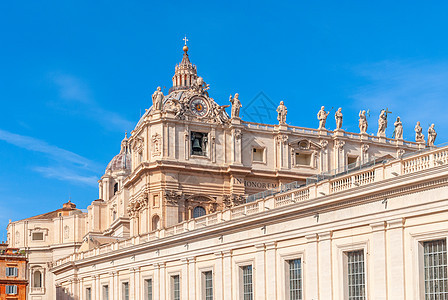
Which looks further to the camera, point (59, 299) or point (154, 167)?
point (59, 299)

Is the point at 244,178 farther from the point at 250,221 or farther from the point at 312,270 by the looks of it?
the point at 312,270

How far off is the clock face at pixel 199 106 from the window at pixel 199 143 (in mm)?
1963

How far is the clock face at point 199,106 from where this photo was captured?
74.5 m

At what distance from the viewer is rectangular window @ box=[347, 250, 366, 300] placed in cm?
3509

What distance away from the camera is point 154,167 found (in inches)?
2820

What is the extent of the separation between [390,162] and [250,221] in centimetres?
1182

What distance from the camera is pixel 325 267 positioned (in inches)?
1462

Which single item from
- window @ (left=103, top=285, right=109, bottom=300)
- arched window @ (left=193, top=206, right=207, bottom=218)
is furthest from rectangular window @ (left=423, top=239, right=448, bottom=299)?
arched window @ (left=193, top=206, right=207, bottom=218)

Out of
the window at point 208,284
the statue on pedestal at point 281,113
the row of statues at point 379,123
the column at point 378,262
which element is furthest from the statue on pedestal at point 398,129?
the column at point 378,262

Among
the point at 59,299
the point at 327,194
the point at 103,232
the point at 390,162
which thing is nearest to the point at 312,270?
the point at 327,194

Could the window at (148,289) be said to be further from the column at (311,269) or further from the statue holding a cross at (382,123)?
the statue holding a cross at (382,123)

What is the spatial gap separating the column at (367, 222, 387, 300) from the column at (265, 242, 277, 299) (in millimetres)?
7815

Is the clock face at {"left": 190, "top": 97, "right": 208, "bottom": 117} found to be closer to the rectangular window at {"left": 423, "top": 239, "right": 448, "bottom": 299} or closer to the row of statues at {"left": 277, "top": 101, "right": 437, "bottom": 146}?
the row of statues at {"left": 277, "top": 101, "right": 437, "bottom": 146}

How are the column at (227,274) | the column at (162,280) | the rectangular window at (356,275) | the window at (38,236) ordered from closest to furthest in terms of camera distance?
the rectangular window at (356,275) → the column at (227,274) → the column at (162,280) → the window at (38,236)
